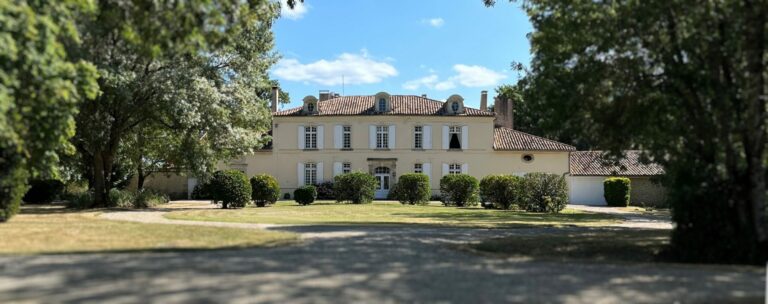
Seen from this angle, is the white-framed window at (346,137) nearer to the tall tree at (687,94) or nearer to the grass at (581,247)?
the grass at (581,247)

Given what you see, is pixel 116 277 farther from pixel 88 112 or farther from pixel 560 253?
pixel 88 112

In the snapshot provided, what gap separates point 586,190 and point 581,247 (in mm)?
34603

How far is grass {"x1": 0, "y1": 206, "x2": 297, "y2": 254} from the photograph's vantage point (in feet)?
36.8

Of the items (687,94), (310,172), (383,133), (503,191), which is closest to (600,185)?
(383,133)

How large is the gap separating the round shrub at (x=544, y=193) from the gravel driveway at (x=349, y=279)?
18.9m

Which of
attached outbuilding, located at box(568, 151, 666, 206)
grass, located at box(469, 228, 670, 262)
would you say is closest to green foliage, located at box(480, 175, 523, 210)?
grass, located at box(469, 228, 670, 262)

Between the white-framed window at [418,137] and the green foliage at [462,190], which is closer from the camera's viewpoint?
the green foliage at [462,190]

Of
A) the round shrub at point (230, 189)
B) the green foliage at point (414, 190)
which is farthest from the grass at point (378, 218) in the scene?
the green foliage at point (414, 190)

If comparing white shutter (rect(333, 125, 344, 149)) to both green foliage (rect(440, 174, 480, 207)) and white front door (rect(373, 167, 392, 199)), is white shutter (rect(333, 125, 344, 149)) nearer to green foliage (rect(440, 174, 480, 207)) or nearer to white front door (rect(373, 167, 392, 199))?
white front door (rect(373, 167, 392, 199))

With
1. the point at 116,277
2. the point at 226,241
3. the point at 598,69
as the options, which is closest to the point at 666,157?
the point at 598,69

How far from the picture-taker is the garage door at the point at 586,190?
45250 millimetres

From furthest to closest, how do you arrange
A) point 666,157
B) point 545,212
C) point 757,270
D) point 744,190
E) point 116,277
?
point 545,212, point 666,157, point 744,190, point 757,270, point 116,277

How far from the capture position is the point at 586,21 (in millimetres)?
11891

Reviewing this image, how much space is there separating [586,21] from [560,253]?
449cm
